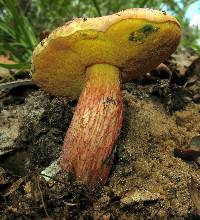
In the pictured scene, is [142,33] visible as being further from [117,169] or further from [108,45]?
[117,169]

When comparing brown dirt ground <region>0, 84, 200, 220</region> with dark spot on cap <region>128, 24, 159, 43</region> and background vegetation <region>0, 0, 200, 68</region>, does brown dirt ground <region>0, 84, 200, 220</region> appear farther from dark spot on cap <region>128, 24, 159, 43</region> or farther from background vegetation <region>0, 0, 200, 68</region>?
background vegetation <region>0, 0, 200, 68</region>

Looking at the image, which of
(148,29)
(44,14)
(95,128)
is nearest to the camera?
(148,29)

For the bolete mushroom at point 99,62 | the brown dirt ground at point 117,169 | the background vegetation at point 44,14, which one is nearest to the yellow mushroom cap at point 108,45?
the bolete mushroom at point 99,62

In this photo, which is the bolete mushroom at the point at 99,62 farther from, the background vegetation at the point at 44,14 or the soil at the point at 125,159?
the background vegetation at the point at 44,14

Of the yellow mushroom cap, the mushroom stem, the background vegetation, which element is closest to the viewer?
the yellow mushroom cap

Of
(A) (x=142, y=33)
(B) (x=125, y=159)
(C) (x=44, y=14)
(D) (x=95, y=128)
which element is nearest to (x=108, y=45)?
(A) (x=142, y=33)

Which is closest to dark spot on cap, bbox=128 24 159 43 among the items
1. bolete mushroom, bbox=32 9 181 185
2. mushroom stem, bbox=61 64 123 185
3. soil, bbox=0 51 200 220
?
bolete mushroom, bbox=32 9 181 185

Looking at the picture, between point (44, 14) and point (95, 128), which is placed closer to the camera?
point (95, 128)

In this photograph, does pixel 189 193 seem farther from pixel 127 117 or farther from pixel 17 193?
pixel 17 193
